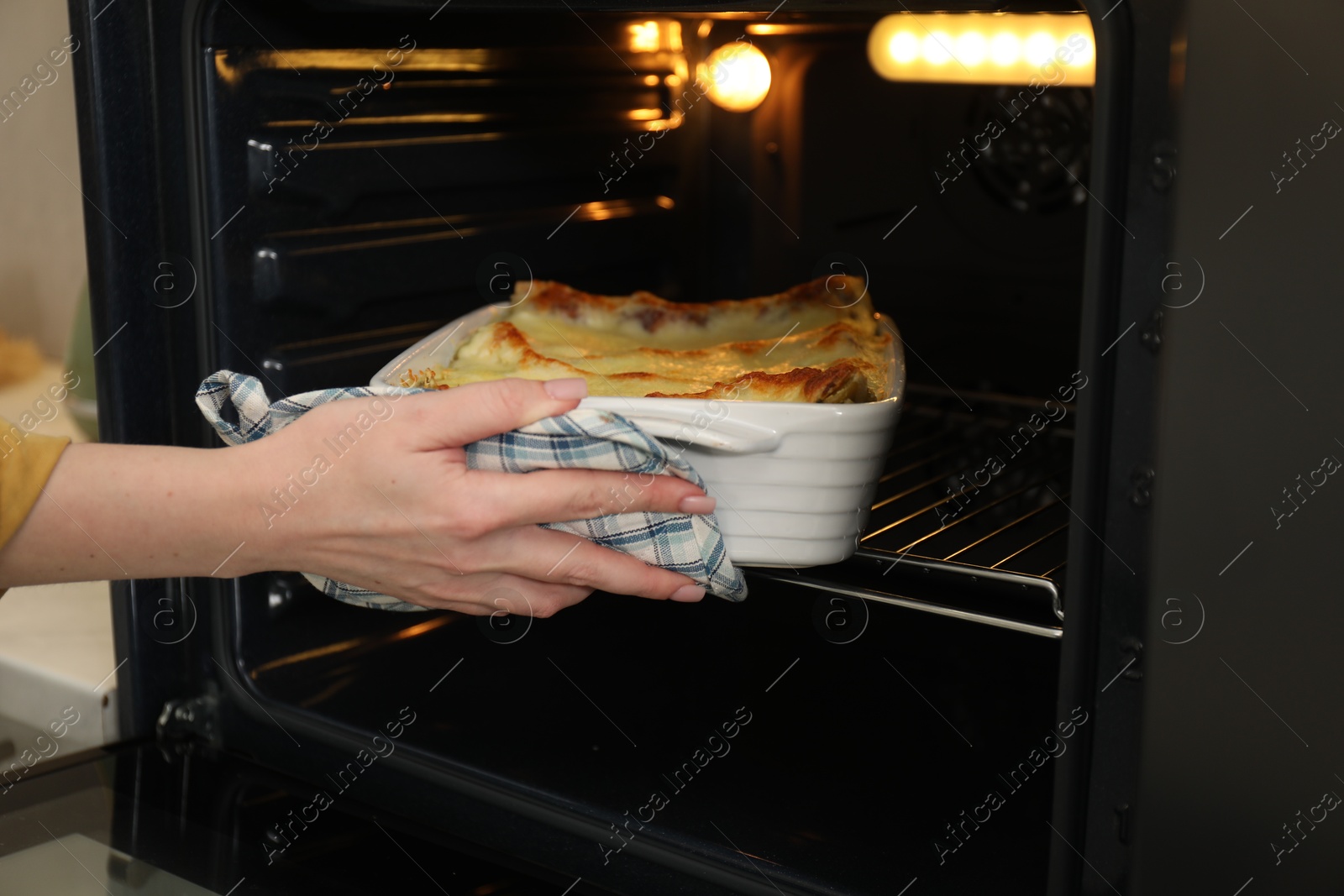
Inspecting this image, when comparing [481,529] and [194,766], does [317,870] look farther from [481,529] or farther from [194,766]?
[481,529]

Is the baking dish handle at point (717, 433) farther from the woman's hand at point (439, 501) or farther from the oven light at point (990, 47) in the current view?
the oven light at point (990, 47)

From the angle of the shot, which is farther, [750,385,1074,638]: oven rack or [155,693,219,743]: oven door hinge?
[155,693,219,743]: oven door hinge

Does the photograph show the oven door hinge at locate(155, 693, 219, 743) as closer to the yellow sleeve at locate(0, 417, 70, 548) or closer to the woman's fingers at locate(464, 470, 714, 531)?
the yellow sleeve at locate(0, 417, 70, 548)

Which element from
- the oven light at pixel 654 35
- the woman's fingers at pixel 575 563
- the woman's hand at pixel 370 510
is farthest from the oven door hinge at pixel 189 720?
the oven light at pixel 654 35

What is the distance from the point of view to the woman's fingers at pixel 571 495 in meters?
0.69

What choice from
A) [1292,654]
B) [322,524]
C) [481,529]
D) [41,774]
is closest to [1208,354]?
[1292,654]

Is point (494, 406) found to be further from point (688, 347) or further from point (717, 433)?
point (688, 347)

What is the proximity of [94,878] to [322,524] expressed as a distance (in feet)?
1.05

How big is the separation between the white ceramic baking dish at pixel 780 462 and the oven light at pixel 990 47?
1.42 ft

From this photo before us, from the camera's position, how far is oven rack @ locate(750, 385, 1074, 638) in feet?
2.59

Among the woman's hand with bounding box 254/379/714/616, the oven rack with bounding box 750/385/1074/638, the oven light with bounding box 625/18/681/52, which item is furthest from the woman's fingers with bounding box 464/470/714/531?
the oven light with bounding box 625/18/681/52

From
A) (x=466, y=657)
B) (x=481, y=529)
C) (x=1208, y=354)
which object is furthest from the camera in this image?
(x=466, y=657)

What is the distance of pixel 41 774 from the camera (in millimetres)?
928

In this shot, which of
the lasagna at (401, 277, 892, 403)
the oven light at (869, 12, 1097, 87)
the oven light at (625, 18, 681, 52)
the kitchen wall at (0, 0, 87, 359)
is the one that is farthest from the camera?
the oven light at (625, 18, 681, 52)
